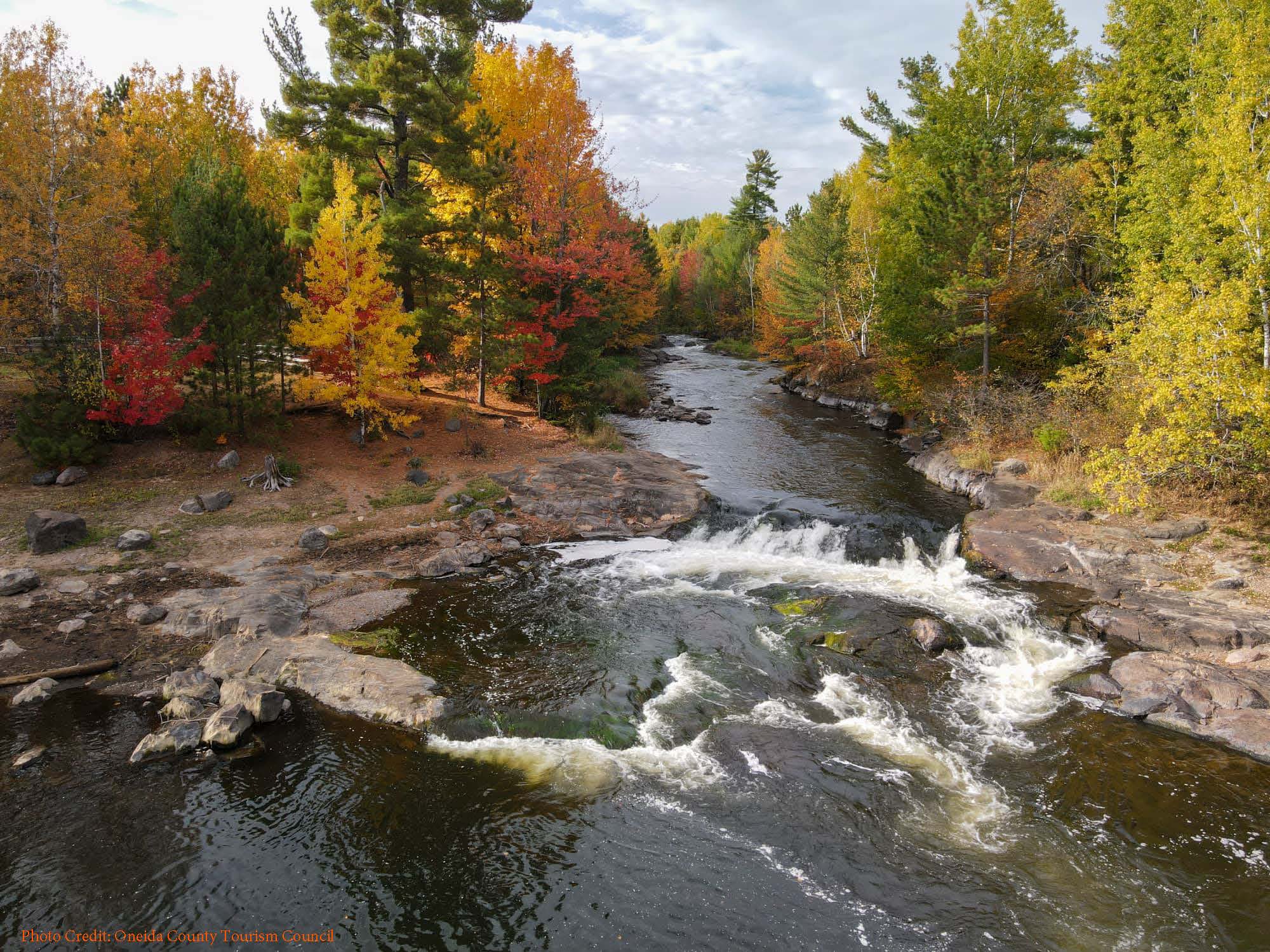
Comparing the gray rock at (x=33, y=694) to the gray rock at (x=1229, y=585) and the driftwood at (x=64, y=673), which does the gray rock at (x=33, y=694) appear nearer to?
the driftwood at (x=64, y=673)

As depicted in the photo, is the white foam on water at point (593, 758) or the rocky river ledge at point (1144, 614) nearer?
the white foam on water at point (593, 758)

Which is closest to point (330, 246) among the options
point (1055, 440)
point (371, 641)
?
point (371, 641)

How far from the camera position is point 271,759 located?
8.17m

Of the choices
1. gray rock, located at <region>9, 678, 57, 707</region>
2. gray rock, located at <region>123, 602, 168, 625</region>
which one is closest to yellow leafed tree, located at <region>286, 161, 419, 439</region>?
gray rock, located at <region>123, 602, 168, 625</region>

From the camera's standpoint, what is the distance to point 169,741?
811 centimetres

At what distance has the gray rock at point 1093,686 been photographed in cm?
995

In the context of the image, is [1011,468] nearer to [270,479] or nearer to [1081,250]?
[1081,250]

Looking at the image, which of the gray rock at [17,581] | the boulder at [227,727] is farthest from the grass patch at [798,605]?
the gray rock at [17,581]

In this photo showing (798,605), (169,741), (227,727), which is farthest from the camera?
(798,605)

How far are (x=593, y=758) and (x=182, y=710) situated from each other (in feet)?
17.7

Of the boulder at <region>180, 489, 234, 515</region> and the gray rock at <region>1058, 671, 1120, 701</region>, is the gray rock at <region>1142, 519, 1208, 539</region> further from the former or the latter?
the boulder at <region>180, 489, 234, 515</region>

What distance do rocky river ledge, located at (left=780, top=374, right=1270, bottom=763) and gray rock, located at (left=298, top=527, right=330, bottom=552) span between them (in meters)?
14.0

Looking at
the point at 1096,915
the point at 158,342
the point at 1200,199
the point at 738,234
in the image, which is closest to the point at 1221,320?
the point at 1200,199

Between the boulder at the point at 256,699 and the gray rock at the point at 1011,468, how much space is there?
1888 centimetres
